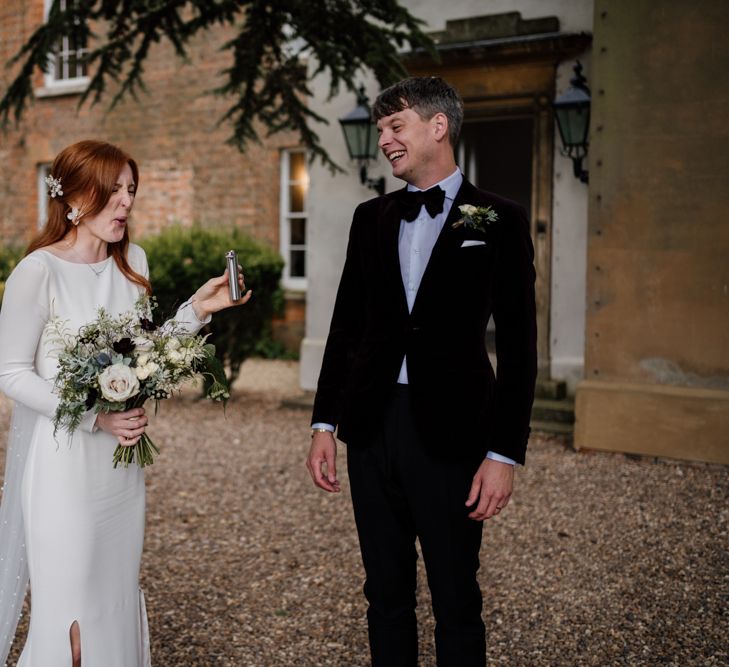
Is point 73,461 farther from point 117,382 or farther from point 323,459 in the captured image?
point 323,459

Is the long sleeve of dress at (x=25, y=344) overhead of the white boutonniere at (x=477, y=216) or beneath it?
beneath

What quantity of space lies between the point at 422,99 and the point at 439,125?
3.3 inches

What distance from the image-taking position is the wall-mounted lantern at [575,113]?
Answer: 7211 mm

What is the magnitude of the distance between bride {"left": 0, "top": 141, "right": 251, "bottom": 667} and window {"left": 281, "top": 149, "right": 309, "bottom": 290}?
978cm

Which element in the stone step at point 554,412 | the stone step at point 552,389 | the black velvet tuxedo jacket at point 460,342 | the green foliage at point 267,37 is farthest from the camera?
the stone step at point 552,389

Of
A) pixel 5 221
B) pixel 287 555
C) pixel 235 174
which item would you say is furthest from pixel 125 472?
pixel 5 221

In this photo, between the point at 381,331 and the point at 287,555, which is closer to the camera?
the point at 381,331

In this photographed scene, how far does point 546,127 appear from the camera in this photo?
7992 mm

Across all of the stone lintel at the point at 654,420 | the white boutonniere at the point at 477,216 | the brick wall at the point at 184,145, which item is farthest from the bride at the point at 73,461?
the brick wall at the point at 184,145

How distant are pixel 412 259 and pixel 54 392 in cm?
106

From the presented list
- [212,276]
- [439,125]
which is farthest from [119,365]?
[212,276]

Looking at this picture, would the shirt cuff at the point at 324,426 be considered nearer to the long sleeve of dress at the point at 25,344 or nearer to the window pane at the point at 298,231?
the long sleeve of dress at the point at 25,344

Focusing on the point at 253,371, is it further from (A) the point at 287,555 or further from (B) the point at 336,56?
(A) the point at 287,555

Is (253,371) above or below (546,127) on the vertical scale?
below
